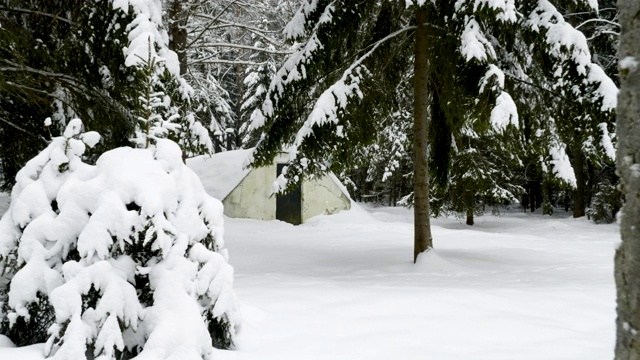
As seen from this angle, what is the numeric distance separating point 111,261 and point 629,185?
2.70 m

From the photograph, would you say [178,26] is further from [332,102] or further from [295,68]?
[332,102]

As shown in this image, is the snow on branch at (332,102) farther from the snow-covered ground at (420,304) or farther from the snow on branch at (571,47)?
the snow on branch at (571,47)

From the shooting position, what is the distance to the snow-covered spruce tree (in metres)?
6.30

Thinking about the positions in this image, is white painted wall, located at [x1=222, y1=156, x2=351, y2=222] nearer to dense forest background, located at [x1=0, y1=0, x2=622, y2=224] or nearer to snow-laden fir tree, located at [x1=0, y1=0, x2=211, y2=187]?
dense forest background, located at [x1=0, y1=0, x2=622, y2=224]

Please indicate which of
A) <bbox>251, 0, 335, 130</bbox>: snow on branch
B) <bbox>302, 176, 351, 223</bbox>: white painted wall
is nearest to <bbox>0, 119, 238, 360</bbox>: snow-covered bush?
<bbox>251, 0, 335, 130</bbox>: snow on branch

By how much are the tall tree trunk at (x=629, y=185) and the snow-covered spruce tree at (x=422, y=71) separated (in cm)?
438

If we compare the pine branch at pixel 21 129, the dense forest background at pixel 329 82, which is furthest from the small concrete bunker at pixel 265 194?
the pine branch at pixel 21 129

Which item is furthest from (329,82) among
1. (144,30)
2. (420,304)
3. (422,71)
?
(420,304)

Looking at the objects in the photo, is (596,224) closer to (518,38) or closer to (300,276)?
(518,38)

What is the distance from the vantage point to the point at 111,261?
3.04 meters

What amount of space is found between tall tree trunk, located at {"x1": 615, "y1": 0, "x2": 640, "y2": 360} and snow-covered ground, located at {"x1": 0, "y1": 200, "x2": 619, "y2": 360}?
2.02m

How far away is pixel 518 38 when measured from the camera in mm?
7586

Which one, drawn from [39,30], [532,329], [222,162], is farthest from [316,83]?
[222,162]

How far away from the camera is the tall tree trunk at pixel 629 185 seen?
1491 millimetres
